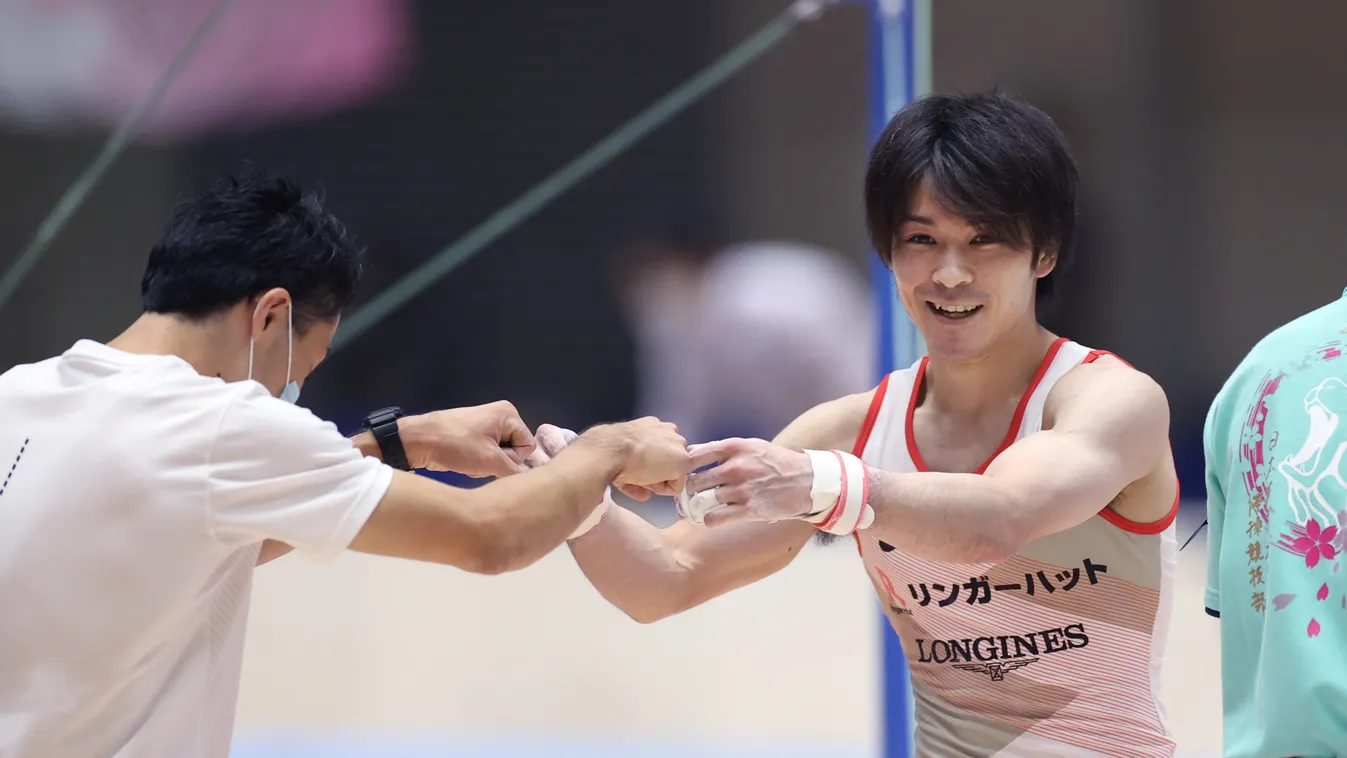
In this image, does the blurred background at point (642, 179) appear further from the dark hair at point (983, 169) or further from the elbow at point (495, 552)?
the elbow at point (495, 552)

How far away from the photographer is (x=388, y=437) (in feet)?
7.67

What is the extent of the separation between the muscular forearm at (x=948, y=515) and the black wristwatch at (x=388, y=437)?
2.84ft

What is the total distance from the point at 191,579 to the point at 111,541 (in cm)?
11

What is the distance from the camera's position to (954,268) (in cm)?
212

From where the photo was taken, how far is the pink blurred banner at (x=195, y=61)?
21.5ft

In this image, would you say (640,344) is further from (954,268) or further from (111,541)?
(111,541)

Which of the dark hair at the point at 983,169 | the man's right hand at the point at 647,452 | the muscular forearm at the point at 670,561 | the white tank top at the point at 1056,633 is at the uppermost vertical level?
the dark hair at the point at 983,169

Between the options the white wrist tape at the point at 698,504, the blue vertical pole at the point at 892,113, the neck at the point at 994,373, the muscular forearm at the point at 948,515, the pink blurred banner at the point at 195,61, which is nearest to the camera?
the muscular forearm at the point at 948,515

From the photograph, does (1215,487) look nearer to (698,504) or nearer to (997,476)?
(997,476)

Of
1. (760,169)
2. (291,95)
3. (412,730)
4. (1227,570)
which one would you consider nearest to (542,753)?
(412,730)

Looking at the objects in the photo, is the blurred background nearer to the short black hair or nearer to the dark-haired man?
the dark-haired man

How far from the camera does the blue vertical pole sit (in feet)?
10.4


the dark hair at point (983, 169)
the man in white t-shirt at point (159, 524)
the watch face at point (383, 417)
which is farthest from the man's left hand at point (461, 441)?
the dark hair at point (983, 169)

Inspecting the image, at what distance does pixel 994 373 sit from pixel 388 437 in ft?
3.38
